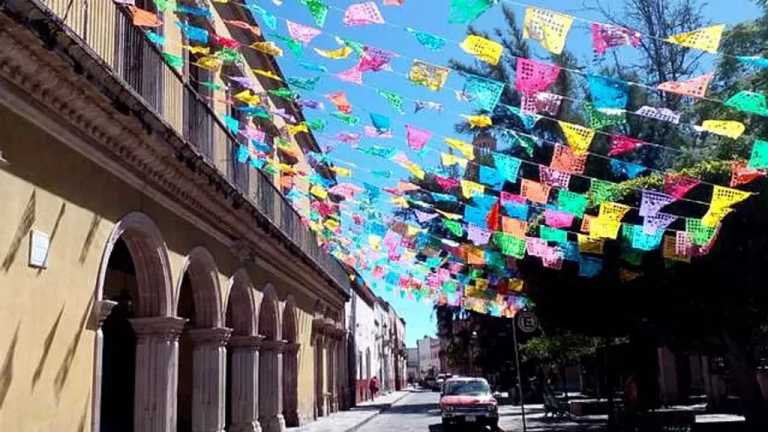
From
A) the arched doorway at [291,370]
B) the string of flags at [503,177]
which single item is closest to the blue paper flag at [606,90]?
the string of flags at [503,177]

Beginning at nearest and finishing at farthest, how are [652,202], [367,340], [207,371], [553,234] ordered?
[652,202], [207,371], [553,234], [367,340]

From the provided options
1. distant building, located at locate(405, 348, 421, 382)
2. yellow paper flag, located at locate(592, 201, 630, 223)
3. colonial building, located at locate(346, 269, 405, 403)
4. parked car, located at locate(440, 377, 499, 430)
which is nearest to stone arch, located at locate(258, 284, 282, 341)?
parked car, located at locate(440, 377, 499, 430)

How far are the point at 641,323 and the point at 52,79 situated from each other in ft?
46.1

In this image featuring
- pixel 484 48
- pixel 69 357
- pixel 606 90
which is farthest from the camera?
pixel 606 90

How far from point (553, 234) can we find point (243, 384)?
23.2ft

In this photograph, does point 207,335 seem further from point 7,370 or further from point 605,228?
point 605,228

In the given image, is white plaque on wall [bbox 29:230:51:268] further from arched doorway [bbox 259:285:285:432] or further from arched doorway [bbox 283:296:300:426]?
arched doorway [bbox 283:296:300:426]

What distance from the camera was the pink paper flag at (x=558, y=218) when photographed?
14.2 metres

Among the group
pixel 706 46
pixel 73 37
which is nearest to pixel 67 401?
pixel 73 37

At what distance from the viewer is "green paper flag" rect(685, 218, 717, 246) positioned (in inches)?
510

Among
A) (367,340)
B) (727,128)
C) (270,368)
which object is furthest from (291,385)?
(367,340)

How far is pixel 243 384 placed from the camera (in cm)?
1652

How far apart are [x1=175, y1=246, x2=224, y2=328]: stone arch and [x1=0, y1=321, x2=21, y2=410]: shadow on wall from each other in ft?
A: 18.8

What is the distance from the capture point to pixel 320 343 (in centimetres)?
2628
